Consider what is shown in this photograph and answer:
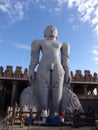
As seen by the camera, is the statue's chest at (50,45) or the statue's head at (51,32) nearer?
the statue's chest at (50,45)

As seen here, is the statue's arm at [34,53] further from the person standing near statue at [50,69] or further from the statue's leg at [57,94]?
the statue's leg at [57,94]

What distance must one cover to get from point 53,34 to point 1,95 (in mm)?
17720

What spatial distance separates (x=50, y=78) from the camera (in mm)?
18141

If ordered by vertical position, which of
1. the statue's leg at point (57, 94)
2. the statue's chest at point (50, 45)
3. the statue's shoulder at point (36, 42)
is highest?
the statue's shoulder at point (36, 42)

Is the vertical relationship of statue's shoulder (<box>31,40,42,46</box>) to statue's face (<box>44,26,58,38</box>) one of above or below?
below

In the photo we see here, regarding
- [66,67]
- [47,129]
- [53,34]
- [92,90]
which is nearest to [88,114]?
[47,129]

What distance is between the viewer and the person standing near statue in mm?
17703

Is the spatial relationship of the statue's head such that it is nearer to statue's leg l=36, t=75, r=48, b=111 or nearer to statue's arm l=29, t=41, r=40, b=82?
statue's arm l=29, t=41, r=40, b=82

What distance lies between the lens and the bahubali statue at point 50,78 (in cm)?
1750

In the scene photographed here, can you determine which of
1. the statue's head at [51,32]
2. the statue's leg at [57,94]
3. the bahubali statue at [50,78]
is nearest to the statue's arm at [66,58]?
the bahubali statue at [50,78]

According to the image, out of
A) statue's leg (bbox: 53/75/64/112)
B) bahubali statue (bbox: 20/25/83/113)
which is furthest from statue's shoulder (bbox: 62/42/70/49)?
statue's leg (bbox: 53/75/64/112)

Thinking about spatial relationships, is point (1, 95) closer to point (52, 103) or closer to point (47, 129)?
point (52, 103)

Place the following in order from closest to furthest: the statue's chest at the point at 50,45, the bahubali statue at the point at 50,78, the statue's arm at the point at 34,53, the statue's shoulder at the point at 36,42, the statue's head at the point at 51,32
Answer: the bahubali statue at the point at 50,78
the statue's chest at the point at 50,45
the statue's arm at the point at 34,53
the statue's shoulder at the point at 36,42
the statue's head at the point at 51,32

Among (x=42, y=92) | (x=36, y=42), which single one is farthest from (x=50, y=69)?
(x=36, y=42)
